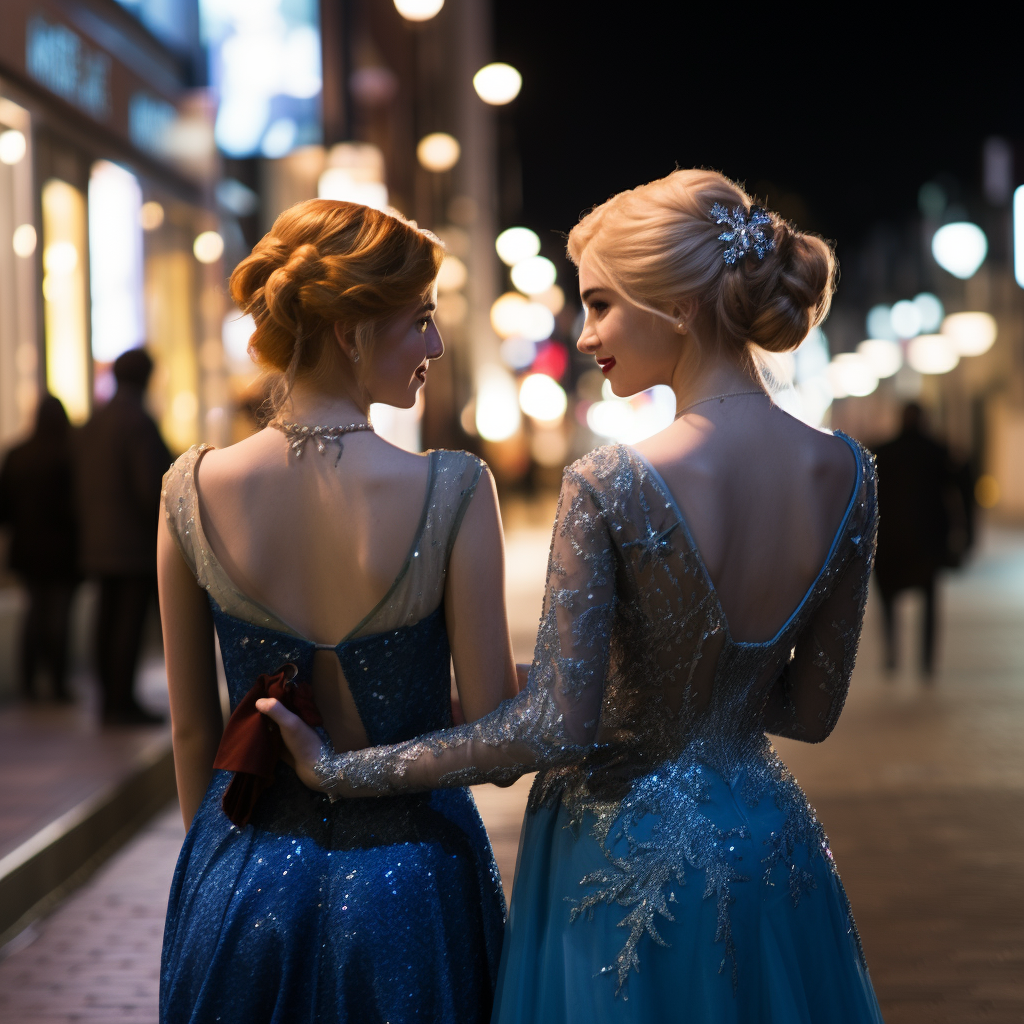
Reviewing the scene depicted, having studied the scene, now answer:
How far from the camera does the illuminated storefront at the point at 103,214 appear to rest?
9.74 metres

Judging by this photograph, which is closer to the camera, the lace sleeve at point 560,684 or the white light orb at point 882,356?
the lace sleeve at point 560,684

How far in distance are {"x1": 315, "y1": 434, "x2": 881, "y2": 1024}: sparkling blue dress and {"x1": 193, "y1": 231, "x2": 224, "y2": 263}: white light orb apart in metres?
12.8

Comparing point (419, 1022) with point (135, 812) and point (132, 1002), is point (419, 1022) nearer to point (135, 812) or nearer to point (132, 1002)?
point (132, 1002)

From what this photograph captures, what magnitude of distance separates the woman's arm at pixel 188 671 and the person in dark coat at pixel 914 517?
25.9 feet

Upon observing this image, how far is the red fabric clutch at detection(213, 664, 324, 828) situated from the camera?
6.98 ft

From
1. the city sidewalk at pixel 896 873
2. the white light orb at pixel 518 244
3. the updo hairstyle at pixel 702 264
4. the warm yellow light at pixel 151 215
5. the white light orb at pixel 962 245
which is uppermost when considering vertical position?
the white light orb at pixel 518 244

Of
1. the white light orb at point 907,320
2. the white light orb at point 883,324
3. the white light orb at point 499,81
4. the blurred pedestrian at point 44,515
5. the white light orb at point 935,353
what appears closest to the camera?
the blurred pedestrian at point 44,515

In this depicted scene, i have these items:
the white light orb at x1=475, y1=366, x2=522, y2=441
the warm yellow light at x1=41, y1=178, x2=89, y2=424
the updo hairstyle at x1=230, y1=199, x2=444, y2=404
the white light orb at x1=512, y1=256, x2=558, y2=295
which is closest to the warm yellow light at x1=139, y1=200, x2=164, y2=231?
the warm yellow light at x1=41, y1=178, x2=89, y2=424

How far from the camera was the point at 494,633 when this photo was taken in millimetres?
2232

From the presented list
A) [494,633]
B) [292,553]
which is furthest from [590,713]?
[292,553]

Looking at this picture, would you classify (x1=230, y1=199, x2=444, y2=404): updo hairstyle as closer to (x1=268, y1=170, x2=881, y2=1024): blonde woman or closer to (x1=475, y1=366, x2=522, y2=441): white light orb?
(x1=268, y1=170, x2=881, y2=1024): blonde woman

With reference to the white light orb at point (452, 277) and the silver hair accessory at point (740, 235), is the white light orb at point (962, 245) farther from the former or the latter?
the silver hair accessory at point (740, 235)

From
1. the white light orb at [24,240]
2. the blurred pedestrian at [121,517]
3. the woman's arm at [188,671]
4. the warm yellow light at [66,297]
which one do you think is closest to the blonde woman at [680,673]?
the woman's arm at [188,671]

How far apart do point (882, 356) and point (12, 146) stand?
3594 cm
